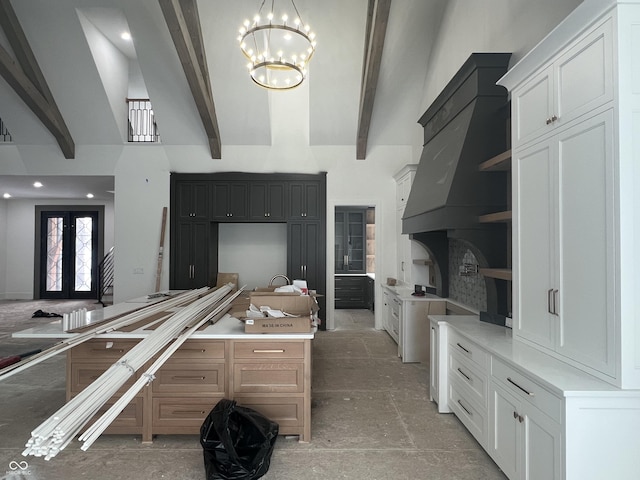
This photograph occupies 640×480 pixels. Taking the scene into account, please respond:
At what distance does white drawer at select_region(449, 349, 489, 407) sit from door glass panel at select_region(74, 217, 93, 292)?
10.3 m

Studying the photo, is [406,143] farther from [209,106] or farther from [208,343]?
[208,343]

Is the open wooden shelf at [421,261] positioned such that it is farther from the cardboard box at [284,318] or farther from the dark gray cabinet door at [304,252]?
the cardboard box at [284,318]

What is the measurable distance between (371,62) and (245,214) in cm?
328

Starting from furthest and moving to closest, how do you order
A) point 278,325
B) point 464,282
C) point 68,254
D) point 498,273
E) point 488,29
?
point 68,254 → point 464,282 → point 488,29 → point 498,273 → point 278,325

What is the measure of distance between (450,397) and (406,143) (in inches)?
190

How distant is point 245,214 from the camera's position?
22.3ft

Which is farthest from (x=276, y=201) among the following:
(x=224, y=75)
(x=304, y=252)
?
(x=224, y=75)

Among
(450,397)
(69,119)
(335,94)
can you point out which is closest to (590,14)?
(450,397)

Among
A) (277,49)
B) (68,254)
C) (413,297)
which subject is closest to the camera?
(413,297)

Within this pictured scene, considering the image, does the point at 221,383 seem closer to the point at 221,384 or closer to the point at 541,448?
the point at 221,384

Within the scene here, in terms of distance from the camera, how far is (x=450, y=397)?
10.5ft

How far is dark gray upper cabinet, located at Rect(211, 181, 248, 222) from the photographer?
22.2ft

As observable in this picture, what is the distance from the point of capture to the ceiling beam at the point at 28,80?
527cm

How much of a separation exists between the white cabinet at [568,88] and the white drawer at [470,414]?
1885 mm
